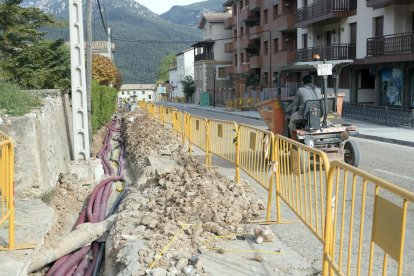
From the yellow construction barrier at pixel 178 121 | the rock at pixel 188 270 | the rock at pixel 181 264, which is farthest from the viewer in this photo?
the yellow construction barrier at pixel 178 121

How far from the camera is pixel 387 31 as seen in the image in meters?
26.5

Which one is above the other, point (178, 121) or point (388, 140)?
point (178, 121)

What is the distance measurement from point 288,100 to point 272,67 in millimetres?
35458

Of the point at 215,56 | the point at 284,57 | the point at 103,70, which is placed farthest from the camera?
the point at 215,56

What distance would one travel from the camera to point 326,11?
3228 centimetres

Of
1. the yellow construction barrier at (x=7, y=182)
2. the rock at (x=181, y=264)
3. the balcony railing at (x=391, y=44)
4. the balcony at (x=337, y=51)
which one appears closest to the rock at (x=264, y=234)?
the rock at (x=181, y=264)

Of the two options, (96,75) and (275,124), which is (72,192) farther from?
(96,75)

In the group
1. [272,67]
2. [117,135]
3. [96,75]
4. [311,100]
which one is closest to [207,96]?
[272,67]

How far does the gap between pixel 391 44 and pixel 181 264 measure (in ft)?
77.2

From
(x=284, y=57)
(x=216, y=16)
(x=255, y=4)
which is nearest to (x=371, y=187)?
(x=284, y=57)

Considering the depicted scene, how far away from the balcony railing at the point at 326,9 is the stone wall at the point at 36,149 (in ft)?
77.7

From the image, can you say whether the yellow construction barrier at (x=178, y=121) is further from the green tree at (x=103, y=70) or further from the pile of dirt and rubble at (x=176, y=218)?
the green tree at (x=103, y=70)

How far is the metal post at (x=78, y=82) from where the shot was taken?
12.5m

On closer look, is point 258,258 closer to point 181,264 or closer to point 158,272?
point 181,264
